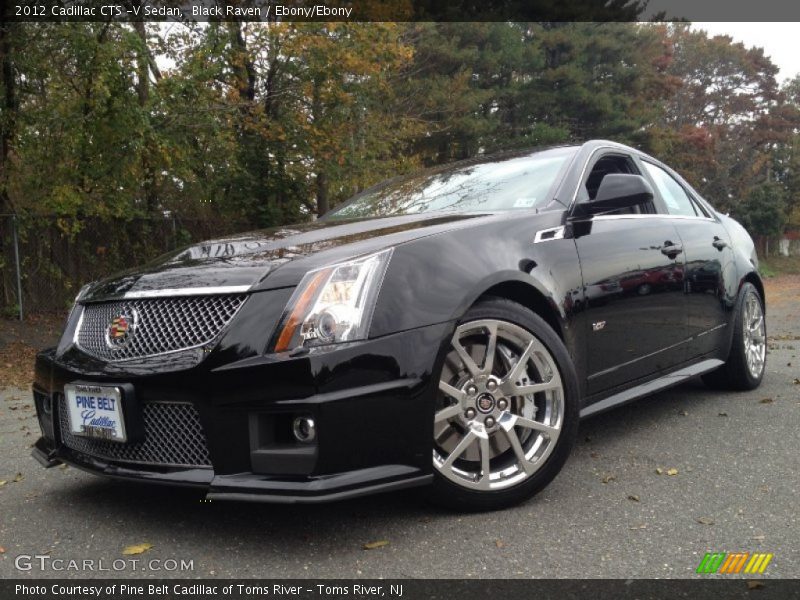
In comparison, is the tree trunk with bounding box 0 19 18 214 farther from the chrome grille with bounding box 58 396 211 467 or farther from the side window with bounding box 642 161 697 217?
the chrome grille with bounding box 58 396 211 467

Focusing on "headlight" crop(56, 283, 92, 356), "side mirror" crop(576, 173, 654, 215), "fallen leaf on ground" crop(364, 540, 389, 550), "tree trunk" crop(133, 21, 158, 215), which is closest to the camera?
"fallen leaf on ground" crop(364, 540, 389, 550)

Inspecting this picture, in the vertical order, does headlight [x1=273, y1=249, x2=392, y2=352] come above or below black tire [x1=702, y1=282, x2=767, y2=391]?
above

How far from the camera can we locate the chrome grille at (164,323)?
2758mm

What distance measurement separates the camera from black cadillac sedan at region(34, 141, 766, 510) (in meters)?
2.64

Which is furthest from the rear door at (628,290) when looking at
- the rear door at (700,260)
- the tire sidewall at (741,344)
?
the tire sidewall at (741,344)

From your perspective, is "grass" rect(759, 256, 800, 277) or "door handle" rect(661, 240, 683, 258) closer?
"door handle" rect(661, 240, 683, 258)

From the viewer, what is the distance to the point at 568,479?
348 centimetres

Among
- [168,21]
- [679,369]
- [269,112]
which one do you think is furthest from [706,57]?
[679,369]

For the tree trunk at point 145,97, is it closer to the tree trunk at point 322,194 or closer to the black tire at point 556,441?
the tree trunk at point 322,194

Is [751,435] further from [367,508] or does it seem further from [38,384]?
[38,384]

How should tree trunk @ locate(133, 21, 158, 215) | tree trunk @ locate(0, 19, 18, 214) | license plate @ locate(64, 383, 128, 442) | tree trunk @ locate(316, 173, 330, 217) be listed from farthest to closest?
tree trunk @ locate(316, 173, 330, 217) < tree trunk @ locate(133, 21, 158, 215) < tree trunk @ locate(0, 19, 18, 214) < license plate @ locate(64, 383, 128, 442)

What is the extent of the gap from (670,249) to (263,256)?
7.98 feet
